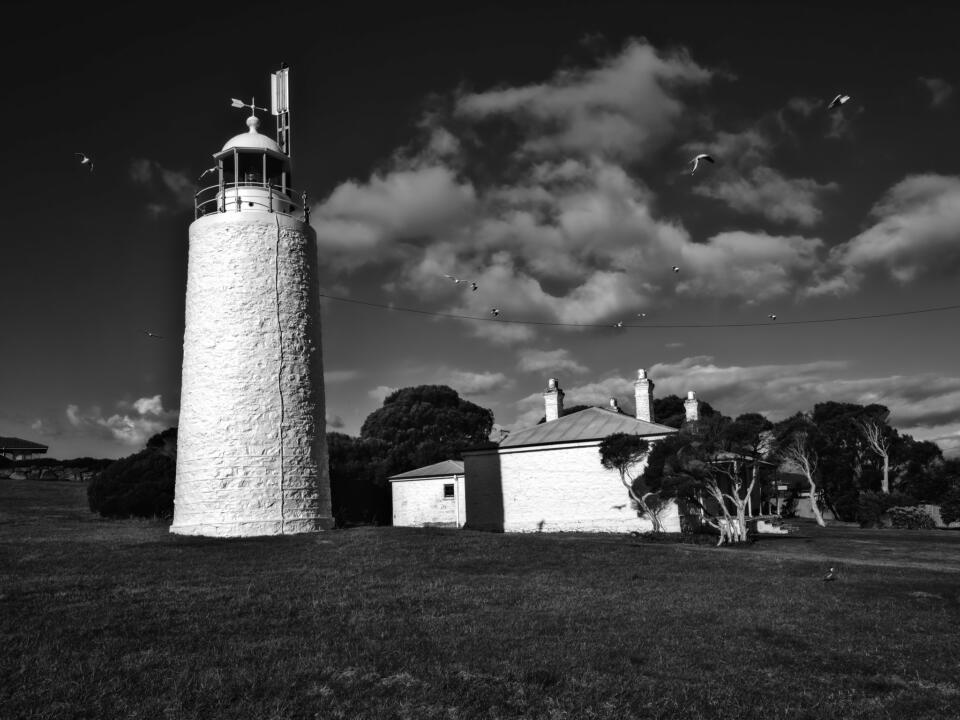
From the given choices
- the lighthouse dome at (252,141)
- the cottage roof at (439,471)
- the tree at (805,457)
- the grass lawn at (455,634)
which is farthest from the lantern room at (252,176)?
the tree at (805,457)

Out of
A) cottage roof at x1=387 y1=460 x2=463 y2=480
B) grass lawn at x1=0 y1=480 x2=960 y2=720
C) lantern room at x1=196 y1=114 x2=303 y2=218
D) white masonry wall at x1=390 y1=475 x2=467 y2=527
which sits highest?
lantern room at x1=196 y1=114 x2=303 y2=218

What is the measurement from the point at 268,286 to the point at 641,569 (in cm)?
1314

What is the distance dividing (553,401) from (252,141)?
63.6 feet

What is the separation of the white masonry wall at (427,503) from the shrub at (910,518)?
24866 mm

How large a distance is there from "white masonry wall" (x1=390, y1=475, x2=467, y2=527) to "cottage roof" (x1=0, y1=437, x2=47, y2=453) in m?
36.9

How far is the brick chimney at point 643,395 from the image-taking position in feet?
114

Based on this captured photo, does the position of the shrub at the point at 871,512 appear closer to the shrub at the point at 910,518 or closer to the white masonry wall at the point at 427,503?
the shrub at the point at 910,518

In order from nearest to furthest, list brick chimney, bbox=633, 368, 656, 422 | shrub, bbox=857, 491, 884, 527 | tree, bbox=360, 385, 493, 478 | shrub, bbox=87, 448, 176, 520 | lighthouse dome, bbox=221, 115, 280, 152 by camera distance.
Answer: lighthouse dome, bbox=221, 115, 280, 152 < shrub, bbox=87, 448, 176, 520 < brick chimney, bbox=633, 368, 656, 422 < shrub, bbox=857, 491, 884, 527 < tree, bbox=360, 385, 493, 478

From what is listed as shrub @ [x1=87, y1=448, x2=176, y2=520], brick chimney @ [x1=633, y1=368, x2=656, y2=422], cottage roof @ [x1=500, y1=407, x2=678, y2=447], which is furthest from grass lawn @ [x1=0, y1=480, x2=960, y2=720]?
brick chimney @ [x1=633, y1=368, x2=656, y2=422]

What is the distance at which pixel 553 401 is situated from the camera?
37.2 metres

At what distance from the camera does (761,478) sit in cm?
4688

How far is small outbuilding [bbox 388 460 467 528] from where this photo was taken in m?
36.0

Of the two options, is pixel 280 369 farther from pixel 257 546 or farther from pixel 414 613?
pixel 414 613

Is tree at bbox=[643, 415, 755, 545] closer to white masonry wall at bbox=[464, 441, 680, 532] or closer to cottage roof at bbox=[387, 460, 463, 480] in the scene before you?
white masonry wall at bbox=[464, 441, 680, 532]
